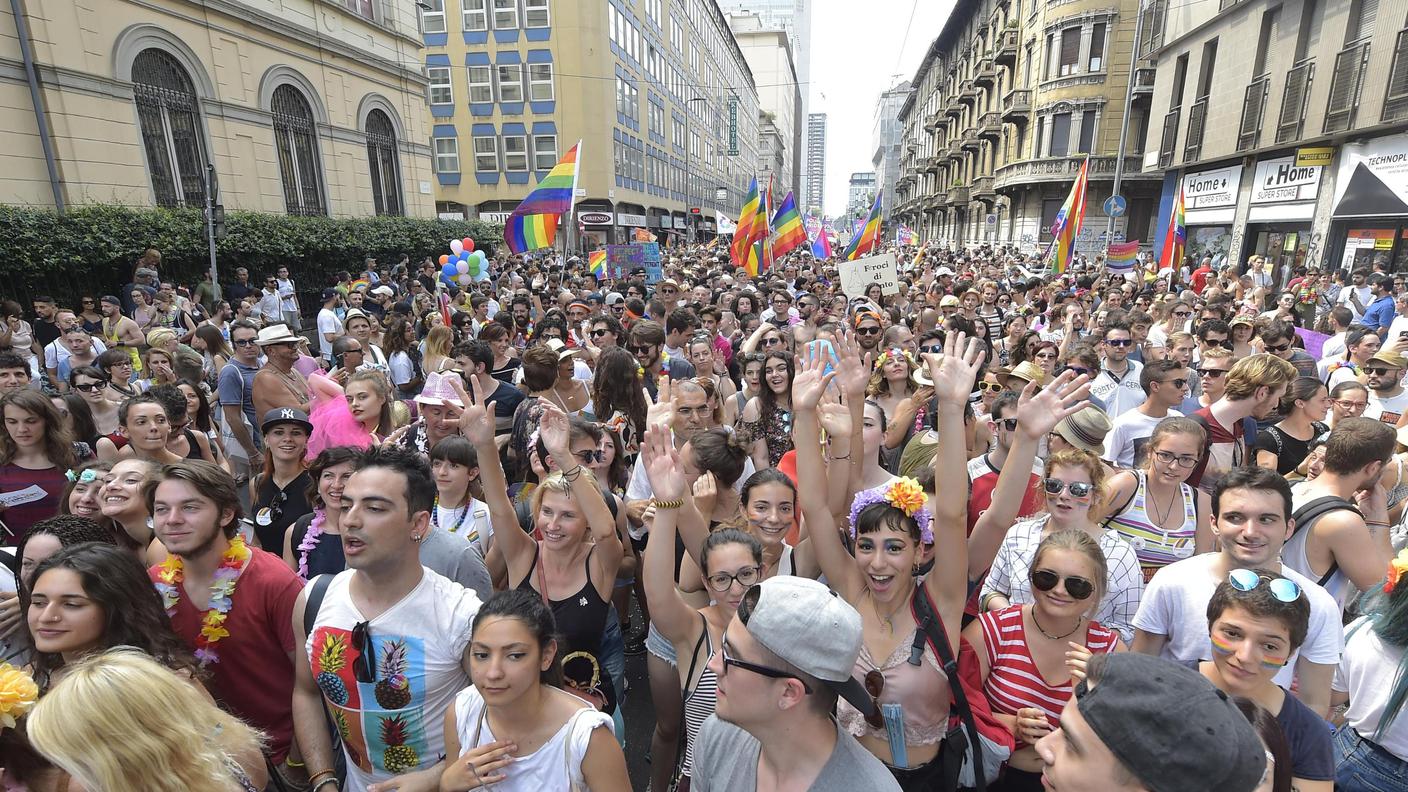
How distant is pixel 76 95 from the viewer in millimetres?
12555

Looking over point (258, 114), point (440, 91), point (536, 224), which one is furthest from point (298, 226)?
point (440, 91)

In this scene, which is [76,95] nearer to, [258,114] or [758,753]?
[258,114]

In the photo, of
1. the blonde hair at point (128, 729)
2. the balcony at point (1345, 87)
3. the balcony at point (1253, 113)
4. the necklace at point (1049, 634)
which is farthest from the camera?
the balcony at point (1253, 113)

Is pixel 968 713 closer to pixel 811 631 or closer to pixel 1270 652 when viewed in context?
pixel 1270 652

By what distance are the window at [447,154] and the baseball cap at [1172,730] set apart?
43508 mm

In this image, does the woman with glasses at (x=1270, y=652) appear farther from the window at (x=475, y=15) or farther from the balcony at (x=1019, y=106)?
the window at (x=475, y=15)

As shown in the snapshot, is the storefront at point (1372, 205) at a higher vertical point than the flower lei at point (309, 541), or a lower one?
higher

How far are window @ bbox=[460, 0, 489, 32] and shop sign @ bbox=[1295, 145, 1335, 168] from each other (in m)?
37.4

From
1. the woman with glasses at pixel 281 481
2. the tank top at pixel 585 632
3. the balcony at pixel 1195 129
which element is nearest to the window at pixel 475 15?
the balcony at pixel 1195 129

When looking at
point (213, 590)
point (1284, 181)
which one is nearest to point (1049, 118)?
point (1284, 181)

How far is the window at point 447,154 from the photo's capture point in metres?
39.2

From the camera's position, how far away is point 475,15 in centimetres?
3762

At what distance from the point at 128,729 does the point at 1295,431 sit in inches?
236

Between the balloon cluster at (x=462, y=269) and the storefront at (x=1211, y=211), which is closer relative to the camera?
the balloon cluster at (x=462, y=269)
